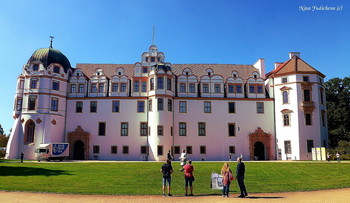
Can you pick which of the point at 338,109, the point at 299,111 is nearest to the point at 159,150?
the point at 299,111

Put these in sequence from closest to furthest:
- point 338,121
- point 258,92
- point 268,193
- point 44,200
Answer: point 44,200 < point 268,193 < point 258,92 < point 338,121

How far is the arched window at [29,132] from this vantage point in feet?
150

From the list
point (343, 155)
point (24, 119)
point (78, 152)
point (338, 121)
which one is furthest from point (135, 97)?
point (338, 121)

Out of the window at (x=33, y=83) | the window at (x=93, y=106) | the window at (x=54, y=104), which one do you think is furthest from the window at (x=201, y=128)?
the window at (x=33, y=83)

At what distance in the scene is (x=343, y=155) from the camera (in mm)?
42719

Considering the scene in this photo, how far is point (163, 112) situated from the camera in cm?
4597

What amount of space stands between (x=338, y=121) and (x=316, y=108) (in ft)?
37.4

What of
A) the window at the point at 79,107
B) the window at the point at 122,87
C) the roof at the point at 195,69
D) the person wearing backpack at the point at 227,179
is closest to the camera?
the person wearing backpack at the point at 227,179

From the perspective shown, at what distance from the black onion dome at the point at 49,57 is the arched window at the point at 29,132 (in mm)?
9577

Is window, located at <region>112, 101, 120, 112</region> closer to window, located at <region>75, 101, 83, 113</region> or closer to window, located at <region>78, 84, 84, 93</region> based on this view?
window, located at <region>75, 101, 83, 113</region>

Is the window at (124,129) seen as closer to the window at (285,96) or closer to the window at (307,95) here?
the window at (285,96)

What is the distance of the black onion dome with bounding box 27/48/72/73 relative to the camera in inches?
1905

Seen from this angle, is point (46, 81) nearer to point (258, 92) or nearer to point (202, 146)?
point (202, 146)

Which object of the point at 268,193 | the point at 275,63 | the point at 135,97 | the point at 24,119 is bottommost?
the point at 268,193
